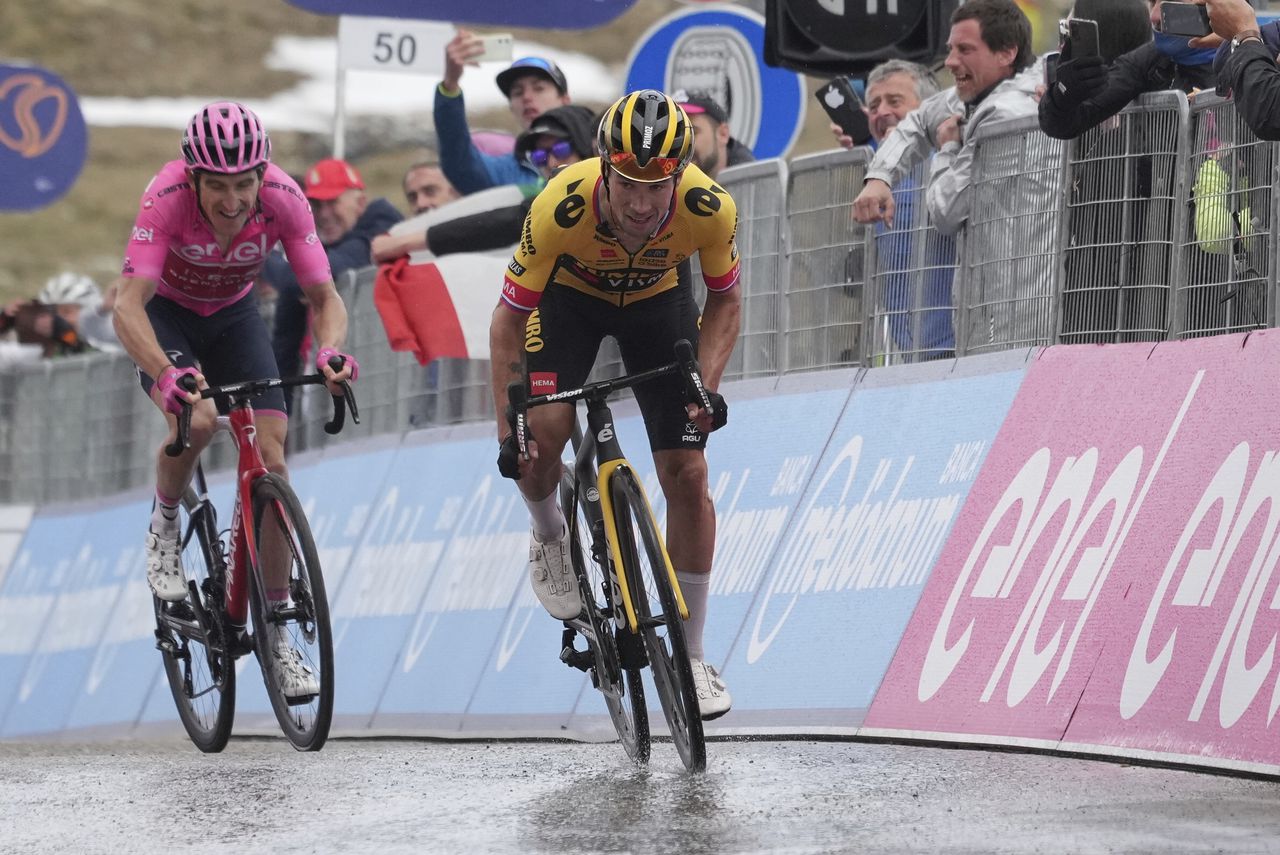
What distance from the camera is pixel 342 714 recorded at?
11438 millimetres

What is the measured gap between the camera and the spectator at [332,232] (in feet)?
44.9

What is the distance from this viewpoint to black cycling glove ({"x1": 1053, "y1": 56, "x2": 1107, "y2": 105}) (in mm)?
8312

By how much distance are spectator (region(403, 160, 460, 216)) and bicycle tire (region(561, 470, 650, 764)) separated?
20.3ft

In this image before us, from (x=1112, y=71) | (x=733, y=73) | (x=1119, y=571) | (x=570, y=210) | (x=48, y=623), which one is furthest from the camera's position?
(x=48, y=623)

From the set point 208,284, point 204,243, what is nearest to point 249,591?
point 208,284

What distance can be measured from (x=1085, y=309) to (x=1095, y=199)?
0.41 m

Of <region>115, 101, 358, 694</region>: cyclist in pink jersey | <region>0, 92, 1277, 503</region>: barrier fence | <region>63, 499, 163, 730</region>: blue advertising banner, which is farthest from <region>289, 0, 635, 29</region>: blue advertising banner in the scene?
<region>115, 101, 358, 694</region>: cyclist in pink jersey

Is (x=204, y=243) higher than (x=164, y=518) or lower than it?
higher

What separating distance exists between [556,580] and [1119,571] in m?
1.88

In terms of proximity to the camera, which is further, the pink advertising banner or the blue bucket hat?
the blue bucket hat

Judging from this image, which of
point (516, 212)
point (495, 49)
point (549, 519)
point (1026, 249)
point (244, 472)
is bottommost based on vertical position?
point (549, 519)

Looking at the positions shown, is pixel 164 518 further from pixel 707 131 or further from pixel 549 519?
pixel 707 131

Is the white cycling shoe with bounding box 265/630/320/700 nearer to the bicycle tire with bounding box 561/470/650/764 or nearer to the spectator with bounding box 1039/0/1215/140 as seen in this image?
the bicycle tire with bounding box 561/470/650/764

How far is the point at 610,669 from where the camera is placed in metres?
7.76
